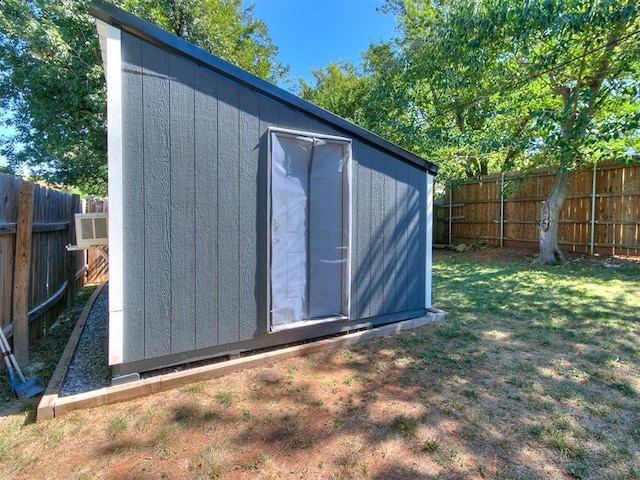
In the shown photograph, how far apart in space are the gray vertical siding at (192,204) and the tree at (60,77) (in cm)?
571

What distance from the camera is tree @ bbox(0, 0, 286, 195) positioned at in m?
6.36

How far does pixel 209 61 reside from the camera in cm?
255

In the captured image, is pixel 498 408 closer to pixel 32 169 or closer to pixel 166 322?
pixel 166 322

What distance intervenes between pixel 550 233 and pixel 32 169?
571 inches

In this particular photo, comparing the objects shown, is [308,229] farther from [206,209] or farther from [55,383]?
[55,383]

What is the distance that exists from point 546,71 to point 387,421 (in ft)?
22.6

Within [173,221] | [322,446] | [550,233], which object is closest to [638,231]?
[550,233]

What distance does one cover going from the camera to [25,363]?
9.09ft

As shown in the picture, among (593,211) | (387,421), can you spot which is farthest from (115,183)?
(593,211)

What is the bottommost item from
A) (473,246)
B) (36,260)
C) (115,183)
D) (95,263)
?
(95,263)

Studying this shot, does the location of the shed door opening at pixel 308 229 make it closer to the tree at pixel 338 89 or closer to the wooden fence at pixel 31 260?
the wooden fence at pixel 31 260

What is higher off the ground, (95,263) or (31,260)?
(31,260)

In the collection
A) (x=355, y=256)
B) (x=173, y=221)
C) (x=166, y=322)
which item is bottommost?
(x=166, y=322)

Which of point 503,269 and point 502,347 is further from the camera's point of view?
point 503,269
